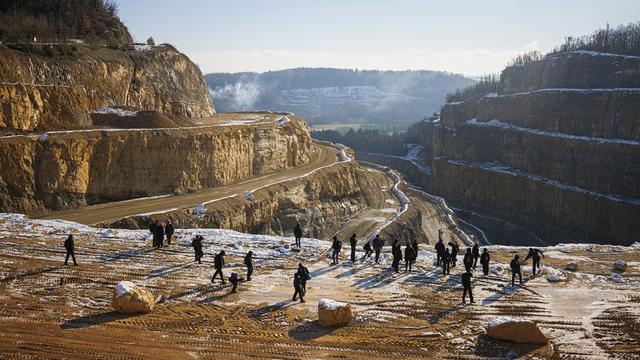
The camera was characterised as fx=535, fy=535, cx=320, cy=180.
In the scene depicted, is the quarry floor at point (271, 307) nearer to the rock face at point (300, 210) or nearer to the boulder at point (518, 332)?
the boulder at point (518, 332)

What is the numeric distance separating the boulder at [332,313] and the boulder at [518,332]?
458cm

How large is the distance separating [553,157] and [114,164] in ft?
198

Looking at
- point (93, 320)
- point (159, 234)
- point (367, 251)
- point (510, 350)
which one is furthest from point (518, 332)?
point (159, 234)

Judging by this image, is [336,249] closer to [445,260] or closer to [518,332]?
[445,260]

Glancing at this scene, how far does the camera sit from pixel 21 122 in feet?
113

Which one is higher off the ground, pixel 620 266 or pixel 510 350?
pixel 510 350

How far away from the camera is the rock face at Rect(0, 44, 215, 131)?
35219 millimetres

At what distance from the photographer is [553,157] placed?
7475 cm

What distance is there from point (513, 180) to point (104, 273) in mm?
68821

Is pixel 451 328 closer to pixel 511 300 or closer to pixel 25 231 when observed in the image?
pixel 511 300

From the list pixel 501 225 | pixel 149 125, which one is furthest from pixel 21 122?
pixel 501 225

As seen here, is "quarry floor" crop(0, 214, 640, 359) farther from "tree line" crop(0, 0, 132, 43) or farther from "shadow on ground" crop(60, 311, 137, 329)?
"tree line" crop(0, 0, 132, 43)

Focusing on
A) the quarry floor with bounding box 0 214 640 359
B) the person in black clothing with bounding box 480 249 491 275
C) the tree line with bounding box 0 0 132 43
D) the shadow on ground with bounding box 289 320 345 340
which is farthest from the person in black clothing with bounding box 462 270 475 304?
the tree line with bounding box 0 0 132 43

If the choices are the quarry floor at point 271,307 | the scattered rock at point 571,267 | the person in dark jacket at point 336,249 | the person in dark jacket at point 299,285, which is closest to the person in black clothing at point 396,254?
the quarry floor at point 271,307
